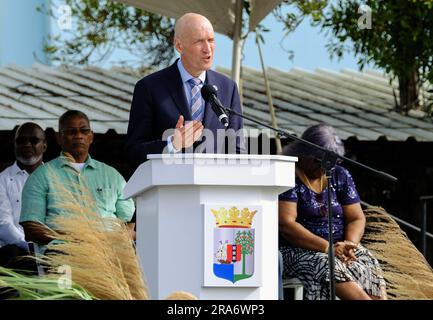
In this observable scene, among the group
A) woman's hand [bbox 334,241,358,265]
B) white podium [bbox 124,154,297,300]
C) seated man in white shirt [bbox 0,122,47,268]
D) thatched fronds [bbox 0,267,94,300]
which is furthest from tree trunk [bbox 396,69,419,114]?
thatched fronds [bbox 0,267,94,300]

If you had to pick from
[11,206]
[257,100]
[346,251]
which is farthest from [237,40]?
[257,100]

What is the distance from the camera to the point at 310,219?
24.2 feet

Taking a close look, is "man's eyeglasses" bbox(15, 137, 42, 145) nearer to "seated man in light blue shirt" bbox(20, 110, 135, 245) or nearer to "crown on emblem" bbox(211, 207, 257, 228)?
"seated man in light blue shirt" bbox(20, 110, 135, 245)

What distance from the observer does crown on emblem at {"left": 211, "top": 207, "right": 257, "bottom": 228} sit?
5258 millimetres

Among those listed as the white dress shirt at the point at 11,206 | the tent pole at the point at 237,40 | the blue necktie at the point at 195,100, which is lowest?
the white dress shirt at the point at 11,206

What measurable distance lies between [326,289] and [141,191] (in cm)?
196

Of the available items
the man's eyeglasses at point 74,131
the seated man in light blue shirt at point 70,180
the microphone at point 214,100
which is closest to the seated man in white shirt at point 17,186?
the seated man in light blue shirt at point 70,180

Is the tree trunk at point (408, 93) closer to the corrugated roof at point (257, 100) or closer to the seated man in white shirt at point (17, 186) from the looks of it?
the corrugated roof at point (257, 100)

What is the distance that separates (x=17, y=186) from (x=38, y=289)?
4.21 metres

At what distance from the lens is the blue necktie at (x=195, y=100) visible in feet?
20.1

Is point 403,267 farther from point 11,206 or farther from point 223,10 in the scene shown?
point 223,10

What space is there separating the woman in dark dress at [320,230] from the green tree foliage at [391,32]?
5536 mm
